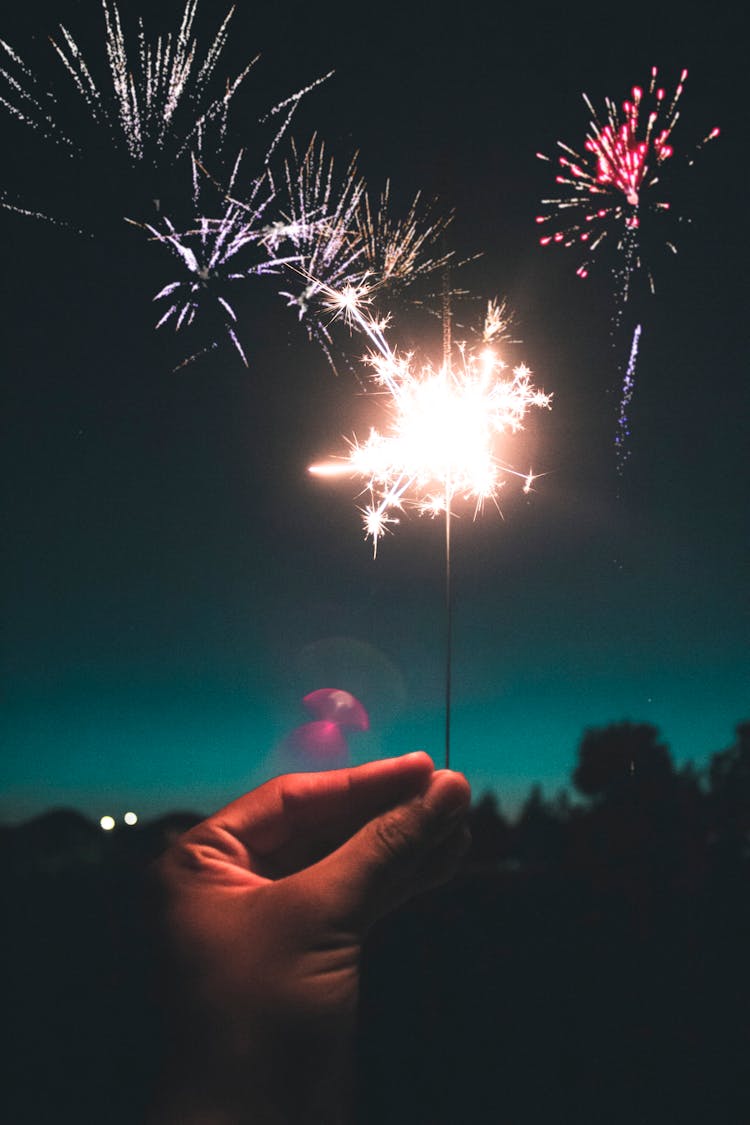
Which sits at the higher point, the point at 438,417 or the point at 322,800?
the point at 438,417

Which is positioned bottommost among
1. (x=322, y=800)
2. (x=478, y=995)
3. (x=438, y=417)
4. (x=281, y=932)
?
(x=478, y=995)

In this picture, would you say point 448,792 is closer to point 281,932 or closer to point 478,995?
point 281,932

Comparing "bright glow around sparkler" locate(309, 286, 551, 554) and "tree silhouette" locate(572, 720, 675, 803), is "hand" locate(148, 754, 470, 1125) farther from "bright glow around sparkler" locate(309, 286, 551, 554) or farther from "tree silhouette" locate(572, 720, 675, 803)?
"tree silhouette" locate(572, 720, 675, 803)

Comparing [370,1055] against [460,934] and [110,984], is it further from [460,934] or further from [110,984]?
[110,984]

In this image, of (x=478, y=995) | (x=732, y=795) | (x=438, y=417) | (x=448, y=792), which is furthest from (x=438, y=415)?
(x=732, y=795)

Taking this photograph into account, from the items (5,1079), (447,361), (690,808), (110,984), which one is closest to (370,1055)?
(110,984)

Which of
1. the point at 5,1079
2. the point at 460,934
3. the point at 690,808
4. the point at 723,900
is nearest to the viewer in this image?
the point at 5,1079

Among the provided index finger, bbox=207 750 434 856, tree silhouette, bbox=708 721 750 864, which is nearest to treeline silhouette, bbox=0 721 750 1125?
tree silhouette, bbox=708 721 750 864
